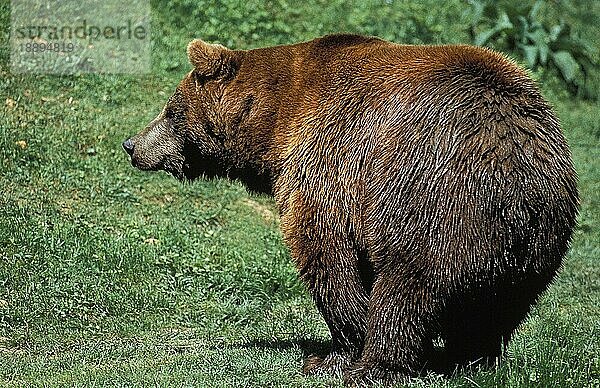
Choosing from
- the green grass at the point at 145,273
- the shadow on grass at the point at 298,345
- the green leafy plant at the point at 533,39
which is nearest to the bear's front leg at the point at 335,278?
the green grass at the point at 145,273

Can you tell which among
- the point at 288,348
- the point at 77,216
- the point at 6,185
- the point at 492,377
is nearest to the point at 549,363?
the point at 492,377

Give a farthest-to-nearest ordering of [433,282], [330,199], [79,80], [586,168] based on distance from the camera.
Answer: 1. [586,168]
2. [79,80]
3. [330,199]
4. [433,282]

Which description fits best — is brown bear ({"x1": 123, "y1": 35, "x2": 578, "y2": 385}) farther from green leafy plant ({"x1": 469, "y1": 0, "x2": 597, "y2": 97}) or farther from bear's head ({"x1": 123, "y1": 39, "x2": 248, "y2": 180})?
green leafy plant ({"x1": 469, "y1": 0, "x2": 597, "y2": 97})

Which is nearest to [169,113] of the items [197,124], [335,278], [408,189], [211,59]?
[197,124]

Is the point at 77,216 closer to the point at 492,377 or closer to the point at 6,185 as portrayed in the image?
the point at 6,185

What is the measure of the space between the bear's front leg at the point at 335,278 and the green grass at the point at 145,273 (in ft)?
1.35

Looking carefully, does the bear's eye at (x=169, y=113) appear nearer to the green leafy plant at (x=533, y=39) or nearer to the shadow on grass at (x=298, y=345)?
the shadow on grass at (x=298, y=345)

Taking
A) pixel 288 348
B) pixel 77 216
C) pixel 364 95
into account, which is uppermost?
pixel 364 95

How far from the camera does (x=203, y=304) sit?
9484mm

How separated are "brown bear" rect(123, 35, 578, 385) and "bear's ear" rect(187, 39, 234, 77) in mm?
221

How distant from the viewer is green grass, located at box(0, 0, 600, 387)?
24.0ft

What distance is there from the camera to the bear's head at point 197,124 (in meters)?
7.68

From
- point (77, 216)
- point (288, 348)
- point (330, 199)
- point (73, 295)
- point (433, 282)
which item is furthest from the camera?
point (77, 216)

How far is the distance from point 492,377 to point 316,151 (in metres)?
1.94
